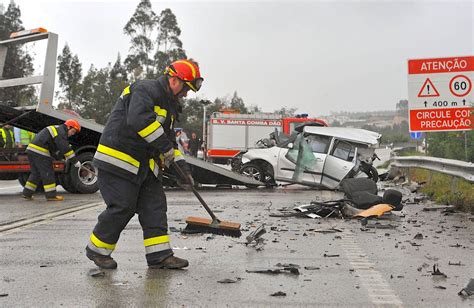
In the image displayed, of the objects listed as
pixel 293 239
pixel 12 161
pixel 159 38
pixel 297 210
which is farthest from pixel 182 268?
pixel 159 38

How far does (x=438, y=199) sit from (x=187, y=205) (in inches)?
A: 175

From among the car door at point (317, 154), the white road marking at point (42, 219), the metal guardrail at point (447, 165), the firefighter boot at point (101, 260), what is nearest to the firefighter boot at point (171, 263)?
the firefighter boot at point (101, 260)

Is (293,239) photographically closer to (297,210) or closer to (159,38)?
(297,210)

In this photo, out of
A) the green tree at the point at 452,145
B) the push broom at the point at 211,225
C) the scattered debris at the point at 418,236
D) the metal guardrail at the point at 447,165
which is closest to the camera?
the push broom at the point at 211,225

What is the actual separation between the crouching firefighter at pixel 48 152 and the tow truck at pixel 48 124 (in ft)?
2.38

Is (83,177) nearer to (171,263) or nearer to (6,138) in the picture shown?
(6,138)

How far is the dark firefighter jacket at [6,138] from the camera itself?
1293cm

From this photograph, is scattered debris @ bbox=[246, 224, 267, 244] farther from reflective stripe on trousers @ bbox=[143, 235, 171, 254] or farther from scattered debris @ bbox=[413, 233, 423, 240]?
scattered debris @ bbox=[413, 233, 423, 240]

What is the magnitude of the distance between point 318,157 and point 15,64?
17570 mm

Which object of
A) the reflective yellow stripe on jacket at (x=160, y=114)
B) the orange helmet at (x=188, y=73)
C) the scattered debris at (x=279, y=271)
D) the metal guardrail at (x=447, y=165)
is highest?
the orange helmet at (x=188, y=73)

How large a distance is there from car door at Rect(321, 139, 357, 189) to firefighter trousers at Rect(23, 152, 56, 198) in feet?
19.8

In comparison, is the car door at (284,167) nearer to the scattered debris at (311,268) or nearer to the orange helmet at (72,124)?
the orange helmet at (72,124)

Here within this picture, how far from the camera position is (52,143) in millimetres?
11461

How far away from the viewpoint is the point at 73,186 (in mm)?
12781
